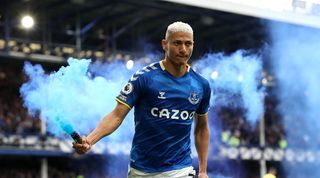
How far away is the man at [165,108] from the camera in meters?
5.46

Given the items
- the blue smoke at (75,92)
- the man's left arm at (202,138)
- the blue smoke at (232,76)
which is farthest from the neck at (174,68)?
the blue smoke at (232,76)

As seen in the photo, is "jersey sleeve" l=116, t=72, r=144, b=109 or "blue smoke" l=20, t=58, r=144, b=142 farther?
"blue smoke" l=20, t=58, r=144, b=142

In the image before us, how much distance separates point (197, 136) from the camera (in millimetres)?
6000

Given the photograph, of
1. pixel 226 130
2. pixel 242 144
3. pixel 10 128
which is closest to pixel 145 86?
pixel 10 128

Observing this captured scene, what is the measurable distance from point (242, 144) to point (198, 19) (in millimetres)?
7012

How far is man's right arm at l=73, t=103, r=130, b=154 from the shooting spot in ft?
15.8

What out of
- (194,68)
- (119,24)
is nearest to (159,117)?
(194,68)

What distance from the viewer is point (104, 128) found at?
17.1 feet

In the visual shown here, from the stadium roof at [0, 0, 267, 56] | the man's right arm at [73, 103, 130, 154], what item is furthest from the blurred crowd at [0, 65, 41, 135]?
the man's right arm at [73, 103, 130, 154]

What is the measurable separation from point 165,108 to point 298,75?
1781cm

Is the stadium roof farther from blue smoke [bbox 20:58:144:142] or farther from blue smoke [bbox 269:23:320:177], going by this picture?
blue smoke [bbox 20:58:144:142]

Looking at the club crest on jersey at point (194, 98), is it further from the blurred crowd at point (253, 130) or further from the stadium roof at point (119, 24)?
the blurred crowd at point (253, 130)

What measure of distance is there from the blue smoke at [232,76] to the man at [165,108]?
10.5 metres

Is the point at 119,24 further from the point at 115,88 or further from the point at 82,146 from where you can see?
the point at 82,146
